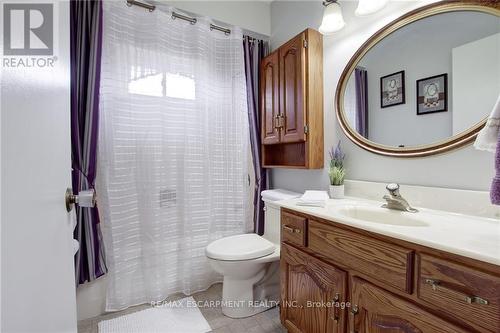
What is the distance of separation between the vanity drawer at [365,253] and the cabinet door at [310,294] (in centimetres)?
8

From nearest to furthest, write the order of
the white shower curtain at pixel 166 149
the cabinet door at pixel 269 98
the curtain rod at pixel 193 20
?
the white shower curtain at pixel 166 149 → the curtain rod at pixel 193 20 → the cabinet door at pixel 269 98

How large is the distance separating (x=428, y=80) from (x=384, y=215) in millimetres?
718

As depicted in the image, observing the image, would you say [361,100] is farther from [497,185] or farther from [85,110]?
[85,110]

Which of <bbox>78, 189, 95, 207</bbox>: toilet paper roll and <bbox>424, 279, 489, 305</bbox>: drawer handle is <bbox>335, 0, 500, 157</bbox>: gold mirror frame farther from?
<bbox>78, 189, 95, 207</bbox>: toilet paper roll

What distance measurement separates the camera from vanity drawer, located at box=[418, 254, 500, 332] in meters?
0.62

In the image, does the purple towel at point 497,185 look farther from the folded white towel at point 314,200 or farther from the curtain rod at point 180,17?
the curtain rod at point 180,17

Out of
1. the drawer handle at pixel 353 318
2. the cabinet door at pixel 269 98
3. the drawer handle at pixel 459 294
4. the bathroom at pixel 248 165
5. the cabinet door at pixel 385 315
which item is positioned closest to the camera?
the bathroom at pixel 248 165

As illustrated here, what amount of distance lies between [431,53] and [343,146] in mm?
661

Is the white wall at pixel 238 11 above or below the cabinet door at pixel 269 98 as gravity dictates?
above

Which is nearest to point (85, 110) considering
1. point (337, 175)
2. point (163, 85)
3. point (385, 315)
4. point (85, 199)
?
point (163, 85)

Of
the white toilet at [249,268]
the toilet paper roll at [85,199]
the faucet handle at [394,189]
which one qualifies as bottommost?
the white toilet at [249,268]

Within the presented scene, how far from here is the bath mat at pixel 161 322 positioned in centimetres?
150

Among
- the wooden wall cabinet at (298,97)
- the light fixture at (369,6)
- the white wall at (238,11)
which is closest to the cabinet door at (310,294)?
the wooden wall cabinet at (298,97)

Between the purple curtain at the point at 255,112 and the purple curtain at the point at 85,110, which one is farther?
the purple curtain at the point at 255,112
